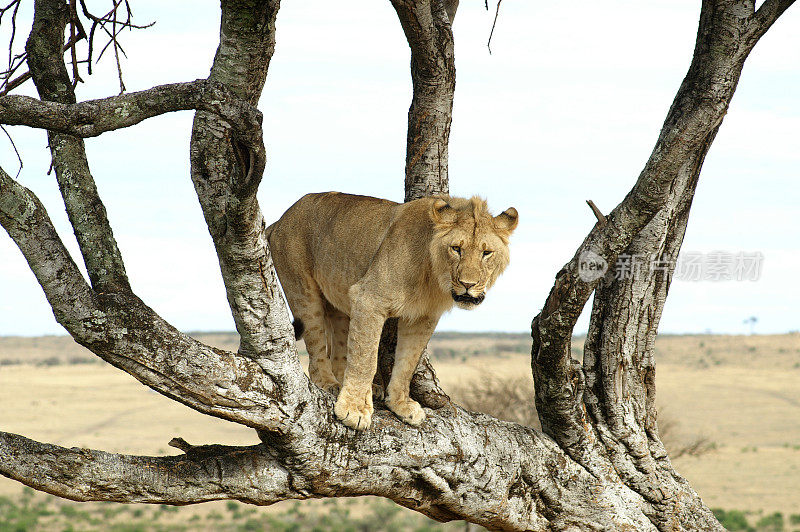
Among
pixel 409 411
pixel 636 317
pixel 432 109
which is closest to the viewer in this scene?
pixel 409 411

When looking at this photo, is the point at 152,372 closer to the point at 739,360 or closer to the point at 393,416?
the point at 393,416

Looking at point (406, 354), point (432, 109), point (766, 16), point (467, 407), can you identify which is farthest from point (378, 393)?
point (467, 407)

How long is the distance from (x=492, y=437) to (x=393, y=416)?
660 mm

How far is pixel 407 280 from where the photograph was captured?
5148 millimetres

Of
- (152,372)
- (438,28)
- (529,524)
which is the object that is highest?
(438,28)

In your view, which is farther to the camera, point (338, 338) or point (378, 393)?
point (338, 338)

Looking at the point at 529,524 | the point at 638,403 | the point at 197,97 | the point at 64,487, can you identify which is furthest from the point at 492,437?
the point at 197,97

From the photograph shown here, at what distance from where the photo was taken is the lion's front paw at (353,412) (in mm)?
4809

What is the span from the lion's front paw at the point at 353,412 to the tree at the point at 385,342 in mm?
70

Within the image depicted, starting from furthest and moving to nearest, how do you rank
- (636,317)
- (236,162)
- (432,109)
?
1. (432,109)
2. (636,317)
3. (236,162)

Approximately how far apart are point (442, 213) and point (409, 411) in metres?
1.26

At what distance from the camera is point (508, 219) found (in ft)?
17.0

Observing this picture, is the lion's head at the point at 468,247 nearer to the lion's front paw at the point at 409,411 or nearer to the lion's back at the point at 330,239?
the lion's back at the point at 330,239

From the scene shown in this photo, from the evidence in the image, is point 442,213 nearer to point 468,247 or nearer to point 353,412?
point 468,247
